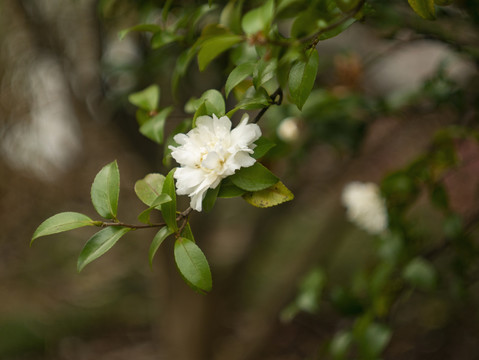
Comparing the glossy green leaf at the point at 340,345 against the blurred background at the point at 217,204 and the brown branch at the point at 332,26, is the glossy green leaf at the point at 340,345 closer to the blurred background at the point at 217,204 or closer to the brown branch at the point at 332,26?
the blurred background at the point at 217,204

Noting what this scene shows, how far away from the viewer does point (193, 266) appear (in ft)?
1.40

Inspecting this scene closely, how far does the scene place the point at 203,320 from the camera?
157 cm

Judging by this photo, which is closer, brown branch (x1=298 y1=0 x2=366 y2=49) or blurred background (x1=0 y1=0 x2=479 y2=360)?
brown branch (x1=298 y1=0 x2=366 y2=49)

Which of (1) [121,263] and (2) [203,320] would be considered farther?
(1) [121,263]

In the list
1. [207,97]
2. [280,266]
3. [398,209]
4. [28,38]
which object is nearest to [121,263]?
[280,266]

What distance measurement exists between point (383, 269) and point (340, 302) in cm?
11

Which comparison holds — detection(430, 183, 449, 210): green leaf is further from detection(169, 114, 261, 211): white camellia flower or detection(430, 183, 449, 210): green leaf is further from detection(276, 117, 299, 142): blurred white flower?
detection(169, 114, 261, 211): white camellia flower

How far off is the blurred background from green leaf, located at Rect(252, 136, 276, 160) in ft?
0.51

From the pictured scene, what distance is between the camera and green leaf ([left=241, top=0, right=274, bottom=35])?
464mm

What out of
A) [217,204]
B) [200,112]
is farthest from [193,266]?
[217,204]

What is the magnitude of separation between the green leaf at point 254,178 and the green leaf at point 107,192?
121 millimetres

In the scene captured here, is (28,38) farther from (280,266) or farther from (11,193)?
(280,266)

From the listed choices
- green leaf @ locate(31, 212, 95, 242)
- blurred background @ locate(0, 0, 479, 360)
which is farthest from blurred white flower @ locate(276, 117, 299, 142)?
green leaf @ locate(31, 212, 95, 242)

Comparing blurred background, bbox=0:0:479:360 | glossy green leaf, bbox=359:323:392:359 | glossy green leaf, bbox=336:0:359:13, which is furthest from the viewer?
blurred background, bbox=0:0:479:360
